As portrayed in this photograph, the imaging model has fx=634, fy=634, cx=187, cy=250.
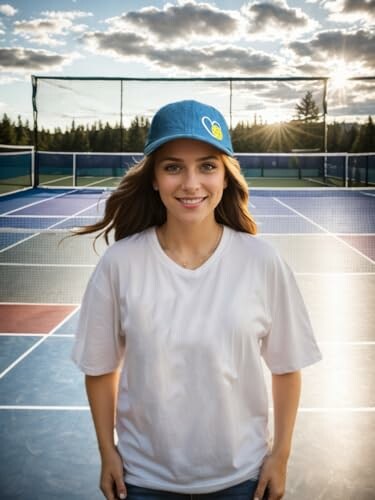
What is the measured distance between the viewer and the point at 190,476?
68.4 inches

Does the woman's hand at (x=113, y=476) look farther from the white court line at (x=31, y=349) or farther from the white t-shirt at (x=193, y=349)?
the white court line at (x=31, y=349)

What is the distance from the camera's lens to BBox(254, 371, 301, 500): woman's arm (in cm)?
180

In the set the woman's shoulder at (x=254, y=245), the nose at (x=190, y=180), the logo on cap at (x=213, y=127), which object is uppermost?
the logo on cap at (x=213, y=127)

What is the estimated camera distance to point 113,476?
5.96 feet

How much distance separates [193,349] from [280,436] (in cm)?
42

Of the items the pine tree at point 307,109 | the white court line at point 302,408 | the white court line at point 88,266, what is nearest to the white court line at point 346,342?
the white court line at point 302,408

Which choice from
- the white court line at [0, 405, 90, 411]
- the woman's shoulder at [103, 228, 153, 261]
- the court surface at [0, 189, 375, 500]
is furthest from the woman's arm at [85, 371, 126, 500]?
the white court line at [0, 405, 90, 411]

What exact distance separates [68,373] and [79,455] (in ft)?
4.32

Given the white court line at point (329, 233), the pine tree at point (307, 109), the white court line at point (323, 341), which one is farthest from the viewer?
the pine tree at point (307, 109)

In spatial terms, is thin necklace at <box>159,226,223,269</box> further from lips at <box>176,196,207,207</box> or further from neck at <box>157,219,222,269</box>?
lips at <box>176,196,207,207</box>

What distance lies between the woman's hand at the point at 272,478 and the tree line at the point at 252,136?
2309 cm

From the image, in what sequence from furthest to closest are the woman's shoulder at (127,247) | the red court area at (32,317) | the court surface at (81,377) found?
the red court area at (32,317)
the court surface at (81,377)
the woman's shoulder at (127,247)

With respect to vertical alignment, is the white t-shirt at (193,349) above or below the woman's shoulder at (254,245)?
below

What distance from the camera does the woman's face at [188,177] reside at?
1833 mm
